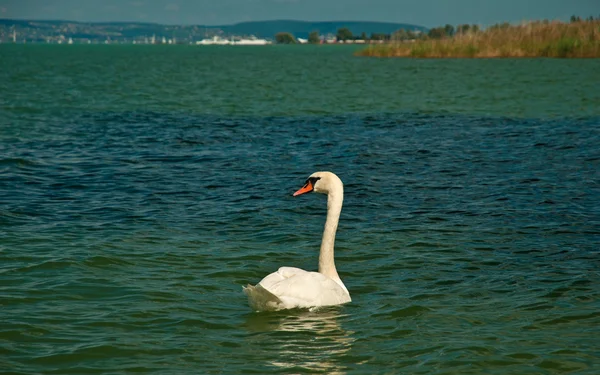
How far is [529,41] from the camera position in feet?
214

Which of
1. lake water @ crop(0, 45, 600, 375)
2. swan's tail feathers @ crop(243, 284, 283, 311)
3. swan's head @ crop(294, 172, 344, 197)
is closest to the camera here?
lake water @ crop(0, 45, 600, 375)

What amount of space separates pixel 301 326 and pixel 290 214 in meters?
5.76

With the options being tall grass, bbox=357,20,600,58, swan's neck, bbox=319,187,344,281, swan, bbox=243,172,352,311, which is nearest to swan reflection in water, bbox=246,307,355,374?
swan, bbox=243,172,352,311

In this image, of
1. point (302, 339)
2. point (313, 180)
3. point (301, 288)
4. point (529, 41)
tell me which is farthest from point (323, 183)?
point (529, 41)

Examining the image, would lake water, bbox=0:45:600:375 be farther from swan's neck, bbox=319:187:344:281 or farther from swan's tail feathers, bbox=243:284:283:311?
swan's neck, bbox=319:187:344:281

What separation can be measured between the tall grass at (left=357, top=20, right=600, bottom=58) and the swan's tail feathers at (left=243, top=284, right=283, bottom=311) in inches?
2233

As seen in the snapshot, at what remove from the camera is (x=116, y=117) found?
3012 cm

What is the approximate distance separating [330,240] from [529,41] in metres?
59.4

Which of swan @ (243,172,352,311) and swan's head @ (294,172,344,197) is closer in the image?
swan @ (243,172,352,311)

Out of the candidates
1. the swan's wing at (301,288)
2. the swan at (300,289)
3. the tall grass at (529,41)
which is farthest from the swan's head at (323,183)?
the tall grass at (529,41)

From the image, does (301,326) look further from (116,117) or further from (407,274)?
(116,117)

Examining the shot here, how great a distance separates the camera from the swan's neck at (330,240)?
9648 mm

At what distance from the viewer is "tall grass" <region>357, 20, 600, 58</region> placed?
204 feet

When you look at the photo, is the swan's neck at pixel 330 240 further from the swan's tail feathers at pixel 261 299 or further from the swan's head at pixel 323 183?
the swan's tail feathers at pixel 261 299
